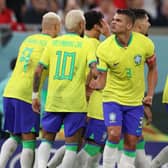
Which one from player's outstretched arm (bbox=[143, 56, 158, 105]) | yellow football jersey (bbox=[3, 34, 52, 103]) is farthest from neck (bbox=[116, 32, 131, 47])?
yellow football jersey (bbox=[3, 34, 52, 103])

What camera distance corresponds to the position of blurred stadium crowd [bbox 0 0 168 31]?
1805 cm

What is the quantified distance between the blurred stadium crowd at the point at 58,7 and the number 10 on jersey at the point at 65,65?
510cm

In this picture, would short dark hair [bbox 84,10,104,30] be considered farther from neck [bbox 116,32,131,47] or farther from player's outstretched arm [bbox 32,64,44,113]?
player's outstretched arm [bbox 32,64,44,113]

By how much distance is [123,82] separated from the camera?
41.6 feet

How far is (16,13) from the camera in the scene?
18.6 m

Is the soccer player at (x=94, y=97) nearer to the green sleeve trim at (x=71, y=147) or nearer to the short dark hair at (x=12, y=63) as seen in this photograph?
the green sleeve trim at (x=71, y=147)

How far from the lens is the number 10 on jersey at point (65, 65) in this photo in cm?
1291

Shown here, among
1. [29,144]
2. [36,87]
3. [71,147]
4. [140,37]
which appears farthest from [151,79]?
[29,144]

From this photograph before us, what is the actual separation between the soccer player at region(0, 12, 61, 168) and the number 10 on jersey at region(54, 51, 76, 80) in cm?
55

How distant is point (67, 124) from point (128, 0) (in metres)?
Answer: 6.17

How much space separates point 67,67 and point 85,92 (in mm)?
429

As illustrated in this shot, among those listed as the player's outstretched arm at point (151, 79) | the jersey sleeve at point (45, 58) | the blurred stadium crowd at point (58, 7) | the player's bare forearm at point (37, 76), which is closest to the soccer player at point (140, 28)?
the player's outstretched arm at point (151, 79)

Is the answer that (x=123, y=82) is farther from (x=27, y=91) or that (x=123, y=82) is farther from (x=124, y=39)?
(x=27, y=91)

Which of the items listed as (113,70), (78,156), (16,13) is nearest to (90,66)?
(113,70)
